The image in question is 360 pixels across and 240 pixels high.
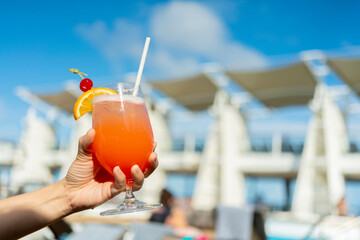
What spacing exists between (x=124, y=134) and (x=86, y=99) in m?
0.22

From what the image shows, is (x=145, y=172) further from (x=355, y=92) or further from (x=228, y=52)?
(x=228, y=52)

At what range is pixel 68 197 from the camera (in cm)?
125

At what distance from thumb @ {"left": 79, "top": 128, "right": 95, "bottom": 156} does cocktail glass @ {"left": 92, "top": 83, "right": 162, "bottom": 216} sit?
0.07 ft

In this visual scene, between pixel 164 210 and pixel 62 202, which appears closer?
pixel 62 202

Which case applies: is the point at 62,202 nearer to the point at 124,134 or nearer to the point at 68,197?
the point at 68,197

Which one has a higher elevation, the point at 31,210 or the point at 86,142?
the point at 86,142

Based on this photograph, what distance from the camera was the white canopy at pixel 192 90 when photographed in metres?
15.9

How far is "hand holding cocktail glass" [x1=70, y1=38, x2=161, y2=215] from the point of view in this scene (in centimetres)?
123

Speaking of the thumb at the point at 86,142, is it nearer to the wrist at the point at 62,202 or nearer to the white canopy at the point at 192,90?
the wrist at the point at 62,202

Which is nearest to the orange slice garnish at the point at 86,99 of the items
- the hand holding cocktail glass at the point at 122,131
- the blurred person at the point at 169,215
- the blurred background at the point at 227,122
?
the hand holding cocktail glass at the point at 122,131

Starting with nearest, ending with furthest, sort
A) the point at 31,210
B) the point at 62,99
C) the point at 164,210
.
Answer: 1. the point at 31,210
2. the point at 164,210
3. the point at 62,99

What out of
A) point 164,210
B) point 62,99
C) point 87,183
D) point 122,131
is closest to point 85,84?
point 122,131

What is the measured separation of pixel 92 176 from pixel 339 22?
29.6m

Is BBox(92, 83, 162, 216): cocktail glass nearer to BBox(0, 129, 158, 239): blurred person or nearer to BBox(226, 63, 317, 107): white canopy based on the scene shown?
BBox(0, 129, 158, 239): blurred person
